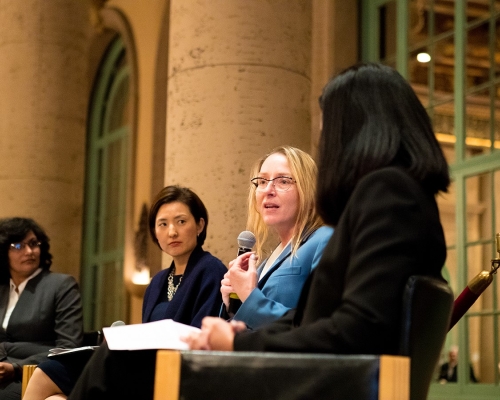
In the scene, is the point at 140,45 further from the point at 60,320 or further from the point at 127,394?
the point at 127,394

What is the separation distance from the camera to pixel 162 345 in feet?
8.95

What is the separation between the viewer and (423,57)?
7.24 m

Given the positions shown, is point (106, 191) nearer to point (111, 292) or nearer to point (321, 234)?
point (111, 292)

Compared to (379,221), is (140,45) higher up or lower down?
higher up

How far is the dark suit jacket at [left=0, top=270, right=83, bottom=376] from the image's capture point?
5512 millimetres

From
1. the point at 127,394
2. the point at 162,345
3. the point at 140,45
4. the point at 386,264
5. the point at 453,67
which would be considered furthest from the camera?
the point at 140,45

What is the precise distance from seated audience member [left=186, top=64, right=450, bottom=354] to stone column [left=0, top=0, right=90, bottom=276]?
655 centimetres

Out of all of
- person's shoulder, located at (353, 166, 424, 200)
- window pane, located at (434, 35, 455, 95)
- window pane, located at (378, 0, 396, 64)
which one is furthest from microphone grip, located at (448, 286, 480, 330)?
window pane, located at (378, 0, 396, 64)

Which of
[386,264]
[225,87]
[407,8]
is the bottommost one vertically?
[386,264]

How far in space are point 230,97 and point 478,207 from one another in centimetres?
216

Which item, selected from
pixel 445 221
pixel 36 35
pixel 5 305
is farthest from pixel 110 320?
pixel 5 305

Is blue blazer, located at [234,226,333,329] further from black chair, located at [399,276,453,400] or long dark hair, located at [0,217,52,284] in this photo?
long dark hair, located at [0,217,52,284]

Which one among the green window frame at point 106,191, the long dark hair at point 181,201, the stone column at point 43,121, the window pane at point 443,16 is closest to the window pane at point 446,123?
the window pane at point 443,16

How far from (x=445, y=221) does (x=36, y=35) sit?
14.8 feet
